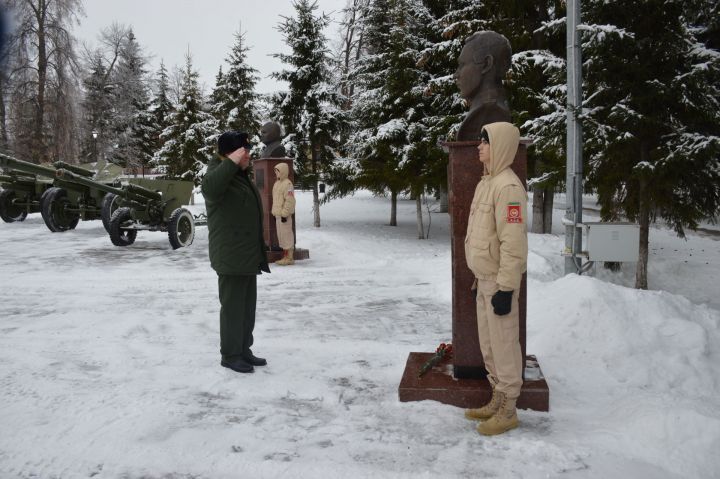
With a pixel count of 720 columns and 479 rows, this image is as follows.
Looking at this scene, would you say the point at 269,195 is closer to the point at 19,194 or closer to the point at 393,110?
the point at 393,110

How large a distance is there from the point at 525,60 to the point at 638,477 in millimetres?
11138

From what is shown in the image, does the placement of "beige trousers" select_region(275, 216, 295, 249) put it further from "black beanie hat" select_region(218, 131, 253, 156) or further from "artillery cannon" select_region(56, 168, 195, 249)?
"black beanie hat" select_region(218, 131, 253, 156)

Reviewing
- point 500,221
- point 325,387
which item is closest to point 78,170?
point 325,387

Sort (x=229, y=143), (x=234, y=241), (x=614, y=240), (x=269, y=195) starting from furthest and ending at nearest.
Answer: (x=269, y=195) → (x=614, y=240) → (x=234, y=241) → (x=229, y=143)

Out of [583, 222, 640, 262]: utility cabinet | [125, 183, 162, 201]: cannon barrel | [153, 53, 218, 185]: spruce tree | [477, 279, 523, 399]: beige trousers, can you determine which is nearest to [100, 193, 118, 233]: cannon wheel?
[125, 183, 162, 201]: cannon barrel

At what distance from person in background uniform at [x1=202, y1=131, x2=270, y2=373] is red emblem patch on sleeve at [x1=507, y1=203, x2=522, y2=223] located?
218 centimetres

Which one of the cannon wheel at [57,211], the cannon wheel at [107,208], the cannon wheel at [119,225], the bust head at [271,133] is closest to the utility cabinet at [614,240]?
the bust head at [271,133]

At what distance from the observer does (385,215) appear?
74.7 feet

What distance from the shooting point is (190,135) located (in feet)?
87.2

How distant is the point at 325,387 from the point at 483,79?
2696 mm

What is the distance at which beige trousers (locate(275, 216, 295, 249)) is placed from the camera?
1048 centimetres

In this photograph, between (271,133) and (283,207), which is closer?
(283,207)

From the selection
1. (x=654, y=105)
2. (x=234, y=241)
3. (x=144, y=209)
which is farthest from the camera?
(x=144, y=209)

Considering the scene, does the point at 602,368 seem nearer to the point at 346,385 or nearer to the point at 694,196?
the point at 346,385
